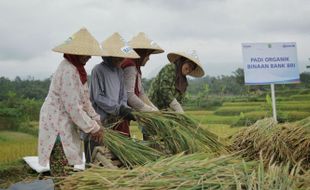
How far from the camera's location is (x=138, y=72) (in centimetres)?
372

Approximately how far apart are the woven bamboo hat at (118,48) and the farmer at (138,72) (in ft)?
0.87

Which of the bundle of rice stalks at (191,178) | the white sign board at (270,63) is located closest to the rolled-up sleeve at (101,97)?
the bundle of rice stalks at (191,178)

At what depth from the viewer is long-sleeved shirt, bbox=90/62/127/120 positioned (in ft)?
10.4

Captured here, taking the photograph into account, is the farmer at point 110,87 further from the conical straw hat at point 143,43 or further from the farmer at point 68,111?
the conical straw hat at point 143,43

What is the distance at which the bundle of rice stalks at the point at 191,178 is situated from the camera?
5.81 ft

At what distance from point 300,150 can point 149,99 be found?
53.7 inches

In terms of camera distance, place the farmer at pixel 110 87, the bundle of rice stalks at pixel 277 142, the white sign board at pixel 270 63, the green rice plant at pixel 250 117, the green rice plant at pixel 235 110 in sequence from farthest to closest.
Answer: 1. the green rice plant at pixel 235 110
2. the green rice plant at pixel 250 117
3. the white sign board at pixel 270 63
4. the farmer at pixel 110 87
5. the bundle of rice stalks at pixel 277 142

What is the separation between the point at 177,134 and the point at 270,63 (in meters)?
4.34

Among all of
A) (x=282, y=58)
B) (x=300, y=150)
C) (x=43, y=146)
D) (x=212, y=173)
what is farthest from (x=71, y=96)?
(x=282, y=58)

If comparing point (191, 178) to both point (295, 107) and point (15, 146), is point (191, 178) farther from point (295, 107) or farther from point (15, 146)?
point (295, 107)

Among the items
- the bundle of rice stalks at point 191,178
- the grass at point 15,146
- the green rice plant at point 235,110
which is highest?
the bundle of rice stalks at point 191,178

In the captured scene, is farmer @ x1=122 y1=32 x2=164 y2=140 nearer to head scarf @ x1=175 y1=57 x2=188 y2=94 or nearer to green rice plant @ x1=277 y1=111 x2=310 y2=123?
head scarf @ x1=175 y1=57 x2=188 y2=94

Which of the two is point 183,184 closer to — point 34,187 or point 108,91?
point 108,91

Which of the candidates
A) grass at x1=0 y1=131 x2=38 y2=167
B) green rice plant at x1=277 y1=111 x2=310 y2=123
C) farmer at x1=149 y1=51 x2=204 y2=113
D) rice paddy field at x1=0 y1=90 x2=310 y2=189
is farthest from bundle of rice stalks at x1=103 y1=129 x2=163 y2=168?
green rice plant at x1=277 y1=111 x2=310 y2=123
